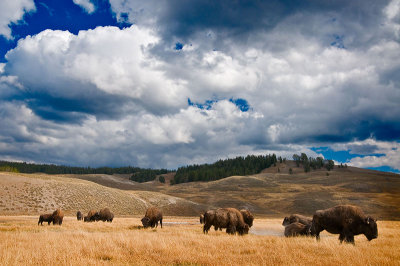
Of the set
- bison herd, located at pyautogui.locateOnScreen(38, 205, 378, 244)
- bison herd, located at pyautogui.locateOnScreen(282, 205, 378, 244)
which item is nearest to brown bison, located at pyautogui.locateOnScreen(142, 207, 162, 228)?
bison herd, located at pyautogui.locateOnScreen(38, 205, 378, 244)

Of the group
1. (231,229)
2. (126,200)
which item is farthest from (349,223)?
(126,200)

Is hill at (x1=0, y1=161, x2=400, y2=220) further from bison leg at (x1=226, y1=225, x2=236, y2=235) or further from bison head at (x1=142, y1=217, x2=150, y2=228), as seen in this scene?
bison leg at (x1=226, y1=225, x2=236, y2=235)

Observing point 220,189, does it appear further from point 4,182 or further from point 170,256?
point 170,256

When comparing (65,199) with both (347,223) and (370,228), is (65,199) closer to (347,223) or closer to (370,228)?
(347,223)

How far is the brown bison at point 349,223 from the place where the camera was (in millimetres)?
15641

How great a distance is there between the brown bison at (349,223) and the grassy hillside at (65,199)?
57.8m

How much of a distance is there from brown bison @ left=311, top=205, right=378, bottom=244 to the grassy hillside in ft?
190

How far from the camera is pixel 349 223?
15836 mm

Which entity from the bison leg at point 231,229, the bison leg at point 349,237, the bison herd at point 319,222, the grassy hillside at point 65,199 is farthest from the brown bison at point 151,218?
the grassy hillside at point 65,199

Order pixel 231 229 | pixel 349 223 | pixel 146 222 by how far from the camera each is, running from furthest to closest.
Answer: pixel 146 222 → pixel 231 229 → pixel 349 223

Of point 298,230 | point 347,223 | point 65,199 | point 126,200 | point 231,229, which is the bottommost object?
point 126,200

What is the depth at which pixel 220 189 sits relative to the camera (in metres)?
142

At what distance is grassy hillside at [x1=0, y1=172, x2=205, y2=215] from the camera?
58.4 m

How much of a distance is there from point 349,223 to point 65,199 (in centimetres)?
6640
